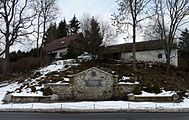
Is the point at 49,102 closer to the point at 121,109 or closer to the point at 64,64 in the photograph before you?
the point at 121,109

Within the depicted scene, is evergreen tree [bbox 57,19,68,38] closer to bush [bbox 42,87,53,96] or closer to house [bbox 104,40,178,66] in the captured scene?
house [bbox 104,40,178,66]

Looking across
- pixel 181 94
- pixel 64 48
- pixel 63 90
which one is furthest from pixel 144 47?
pixel 63 90

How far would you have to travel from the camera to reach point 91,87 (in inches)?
998

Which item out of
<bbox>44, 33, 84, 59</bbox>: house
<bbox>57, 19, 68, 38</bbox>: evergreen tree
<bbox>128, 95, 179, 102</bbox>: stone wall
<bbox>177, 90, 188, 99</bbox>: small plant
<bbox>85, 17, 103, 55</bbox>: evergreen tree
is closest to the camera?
<bbox>128, 95, 179, 102</bbox>: stone wall

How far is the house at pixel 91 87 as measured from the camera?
24828 millimetres

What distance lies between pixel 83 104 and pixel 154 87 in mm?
7961

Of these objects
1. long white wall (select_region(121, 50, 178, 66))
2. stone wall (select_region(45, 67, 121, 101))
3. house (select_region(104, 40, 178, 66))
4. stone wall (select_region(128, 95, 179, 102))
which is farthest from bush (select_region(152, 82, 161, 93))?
long white wall (select_region(121, 50, 178, 66))

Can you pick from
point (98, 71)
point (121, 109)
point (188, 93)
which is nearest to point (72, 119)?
point (121, 109)

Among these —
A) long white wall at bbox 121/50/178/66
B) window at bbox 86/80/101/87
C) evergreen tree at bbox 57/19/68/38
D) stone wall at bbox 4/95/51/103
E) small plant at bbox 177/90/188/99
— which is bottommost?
stone wall at bbox 4/95/51/103

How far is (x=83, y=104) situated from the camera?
67.3 feet

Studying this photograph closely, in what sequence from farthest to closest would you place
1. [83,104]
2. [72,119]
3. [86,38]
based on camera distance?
[86,38] < [83,104] < [72,119]

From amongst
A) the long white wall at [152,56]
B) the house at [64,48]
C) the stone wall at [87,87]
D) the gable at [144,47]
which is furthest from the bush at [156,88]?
the gable at [144,47]

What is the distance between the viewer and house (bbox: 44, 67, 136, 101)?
24828mm

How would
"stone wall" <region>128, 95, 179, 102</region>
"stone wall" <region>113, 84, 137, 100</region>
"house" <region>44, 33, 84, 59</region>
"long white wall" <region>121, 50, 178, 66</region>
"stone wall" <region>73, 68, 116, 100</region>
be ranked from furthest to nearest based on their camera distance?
"long white wall" <region>121, 50, 178, 66</region> < "house" <region>44, 33, 84, 59</region> < "stone wall" <region>113, 84, 137, 100</region> < "stone wall" <region>73, 68, 116, 100</region> < "stone wall" <region>128, 95, 179, 102</region>
